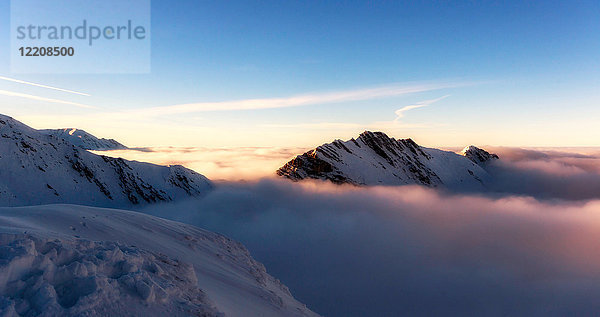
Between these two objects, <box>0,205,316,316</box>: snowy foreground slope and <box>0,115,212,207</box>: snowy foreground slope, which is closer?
<box>0,205,316,316</box>: snowy foreground slope

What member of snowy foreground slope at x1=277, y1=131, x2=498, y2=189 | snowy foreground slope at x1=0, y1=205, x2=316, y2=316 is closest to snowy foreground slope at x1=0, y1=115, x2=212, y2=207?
snowy foreground slope at x1=0, y1=205, x2=316, y2=316

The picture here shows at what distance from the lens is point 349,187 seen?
12400 cm

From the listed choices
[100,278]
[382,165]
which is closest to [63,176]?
[100,278]

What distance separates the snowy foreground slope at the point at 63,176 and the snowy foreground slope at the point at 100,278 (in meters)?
55.8

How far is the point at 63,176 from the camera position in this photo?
210 ft

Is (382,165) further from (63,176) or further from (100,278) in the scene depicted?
(100,278)

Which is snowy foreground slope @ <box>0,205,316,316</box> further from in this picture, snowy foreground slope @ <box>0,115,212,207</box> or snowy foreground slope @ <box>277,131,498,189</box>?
snowy foreground slope @ <box>277,131,498,189</box>

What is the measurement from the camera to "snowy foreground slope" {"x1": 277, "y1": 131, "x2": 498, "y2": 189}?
418 feet

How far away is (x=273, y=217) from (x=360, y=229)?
29.8 m

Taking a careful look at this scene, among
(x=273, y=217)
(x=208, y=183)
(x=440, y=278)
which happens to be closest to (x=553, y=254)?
(x=440, y=278)

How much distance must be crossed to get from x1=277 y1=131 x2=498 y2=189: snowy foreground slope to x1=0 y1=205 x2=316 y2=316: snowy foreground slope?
109911mm

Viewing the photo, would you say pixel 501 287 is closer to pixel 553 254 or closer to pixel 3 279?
pixel 553 254

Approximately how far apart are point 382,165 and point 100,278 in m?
148

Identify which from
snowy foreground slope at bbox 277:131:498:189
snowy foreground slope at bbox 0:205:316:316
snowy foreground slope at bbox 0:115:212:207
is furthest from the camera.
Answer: snowy foreground slope at bbox 277:131:498:189
